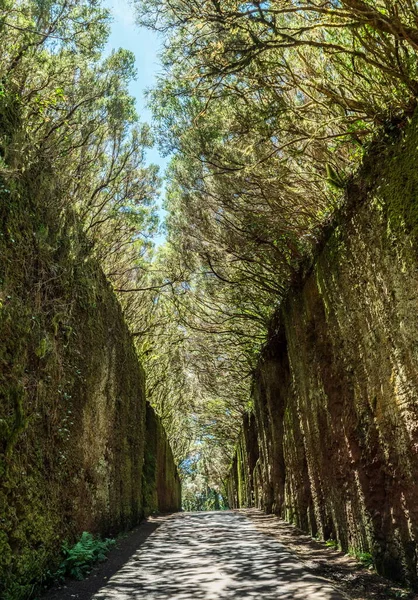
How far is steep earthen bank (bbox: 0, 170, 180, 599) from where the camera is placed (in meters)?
4.47

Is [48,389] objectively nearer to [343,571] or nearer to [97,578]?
[97,578]

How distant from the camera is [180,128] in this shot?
7711 millimetres

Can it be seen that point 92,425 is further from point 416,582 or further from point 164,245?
point 164,245

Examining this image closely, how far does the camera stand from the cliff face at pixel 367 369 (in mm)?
4465

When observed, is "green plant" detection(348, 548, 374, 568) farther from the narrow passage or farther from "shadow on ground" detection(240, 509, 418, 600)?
the narrow passage

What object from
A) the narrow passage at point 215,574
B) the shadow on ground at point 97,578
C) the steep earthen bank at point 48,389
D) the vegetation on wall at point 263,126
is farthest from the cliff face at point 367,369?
the steep earthen bank at point 48,389

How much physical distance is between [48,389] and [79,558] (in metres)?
1.98

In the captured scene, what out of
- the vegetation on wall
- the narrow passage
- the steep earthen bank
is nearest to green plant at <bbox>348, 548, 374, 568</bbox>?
the narrow passage

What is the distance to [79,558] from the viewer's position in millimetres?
5445

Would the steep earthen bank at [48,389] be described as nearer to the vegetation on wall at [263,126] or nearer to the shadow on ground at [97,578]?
the shadow on ground at [97,578]

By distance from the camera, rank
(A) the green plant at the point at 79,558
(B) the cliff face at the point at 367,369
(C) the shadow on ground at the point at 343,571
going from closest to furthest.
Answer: (C) the shadow on ground at the point at 343,571 < (B) the cliff face at the point at 367,369 < (A) the green plant at the point at 79,558

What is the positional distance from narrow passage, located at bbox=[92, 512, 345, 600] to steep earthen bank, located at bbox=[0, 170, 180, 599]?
91cm

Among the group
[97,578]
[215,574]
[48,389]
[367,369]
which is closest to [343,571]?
[215,574]

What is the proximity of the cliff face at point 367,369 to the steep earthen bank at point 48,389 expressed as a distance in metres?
3.62
